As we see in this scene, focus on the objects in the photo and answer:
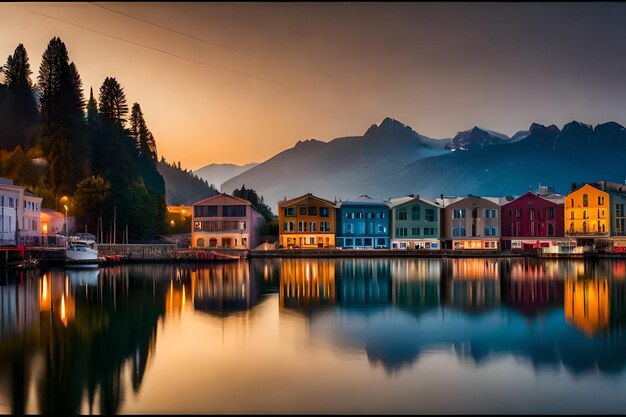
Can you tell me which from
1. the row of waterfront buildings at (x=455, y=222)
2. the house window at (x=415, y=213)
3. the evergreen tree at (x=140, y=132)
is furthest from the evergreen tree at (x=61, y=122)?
the house window at (x=415, y=213)

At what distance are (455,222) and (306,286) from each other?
123 ft

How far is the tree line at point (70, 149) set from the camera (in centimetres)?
5912

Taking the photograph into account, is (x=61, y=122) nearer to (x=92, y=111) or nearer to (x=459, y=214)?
(x=92, y=111)

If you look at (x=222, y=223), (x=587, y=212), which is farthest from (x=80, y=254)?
(x=587, y=212)

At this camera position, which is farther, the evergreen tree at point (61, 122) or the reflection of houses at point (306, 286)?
the evergreen tree at point (61, 122)

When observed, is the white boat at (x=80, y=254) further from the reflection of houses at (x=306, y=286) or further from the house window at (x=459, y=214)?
the house window at (x=459, y=214)

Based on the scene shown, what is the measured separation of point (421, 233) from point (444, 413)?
181 ft

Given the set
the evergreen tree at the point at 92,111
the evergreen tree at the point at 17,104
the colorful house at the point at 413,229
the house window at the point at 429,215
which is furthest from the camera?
the evergreen tree at the point at 92,111

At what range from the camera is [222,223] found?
200 ft

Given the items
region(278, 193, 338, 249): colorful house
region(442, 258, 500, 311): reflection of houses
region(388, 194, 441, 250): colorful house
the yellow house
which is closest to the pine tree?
region(278, 193, 338, 249): colorful house

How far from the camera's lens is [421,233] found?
65.6 meters

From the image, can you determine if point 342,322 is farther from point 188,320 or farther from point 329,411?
point 329,411

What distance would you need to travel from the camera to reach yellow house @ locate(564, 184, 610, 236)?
207 feet

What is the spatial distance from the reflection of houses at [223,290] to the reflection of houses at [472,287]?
9968mm
